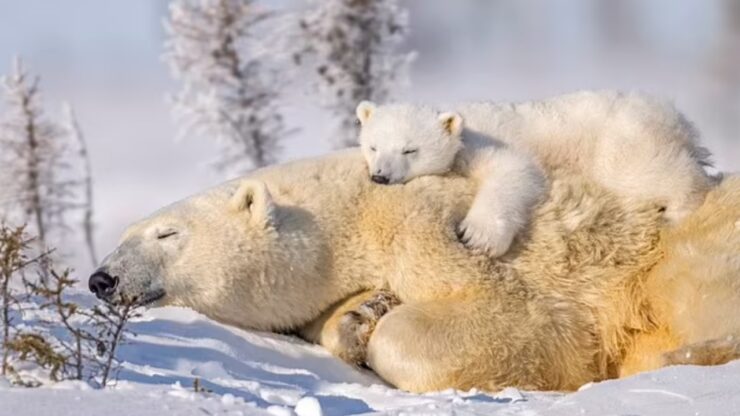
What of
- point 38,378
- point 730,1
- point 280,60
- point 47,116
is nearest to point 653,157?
point 38,378

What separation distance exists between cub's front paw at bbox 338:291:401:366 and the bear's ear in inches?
24.6

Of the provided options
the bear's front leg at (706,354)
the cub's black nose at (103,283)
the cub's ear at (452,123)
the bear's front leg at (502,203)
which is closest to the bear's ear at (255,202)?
the cub's black nose at (103,283)

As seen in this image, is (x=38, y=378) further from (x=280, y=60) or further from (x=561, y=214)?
(x=280, y=60)

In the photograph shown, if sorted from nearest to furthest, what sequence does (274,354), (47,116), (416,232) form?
(274,354)
(416,232)
(47,116)

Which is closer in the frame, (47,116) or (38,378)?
(38,378)

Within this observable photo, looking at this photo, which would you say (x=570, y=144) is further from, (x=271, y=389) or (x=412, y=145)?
(x=271, y=389)

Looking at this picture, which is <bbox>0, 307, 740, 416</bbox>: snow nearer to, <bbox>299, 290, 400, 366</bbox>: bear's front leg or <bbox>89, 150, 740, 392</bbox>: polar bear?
<bbox>299, 290, 400, 366</bbox>: bear's front leg

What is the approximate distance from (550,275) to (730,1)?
53.9 feet

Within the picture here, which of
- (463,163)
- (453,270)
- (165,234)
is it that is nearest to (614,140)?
(463,163)

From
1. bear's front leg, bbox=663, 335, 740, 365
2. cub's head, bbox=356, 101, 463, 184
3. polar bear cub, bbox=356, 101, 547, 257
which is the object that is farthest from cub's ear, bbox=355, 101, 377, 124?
bear's front leg, bbox=663, 335, 740, 365

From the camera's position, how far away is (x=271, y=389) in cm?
477

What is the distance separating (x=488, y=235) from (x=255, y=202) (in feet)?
3.81

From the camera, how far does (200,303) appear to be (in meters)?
6.21

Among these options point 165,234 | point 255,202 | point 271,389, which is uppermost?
point 255,202
